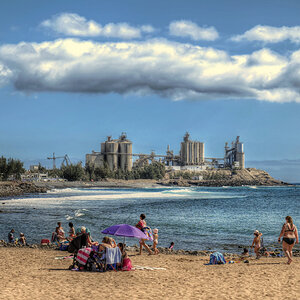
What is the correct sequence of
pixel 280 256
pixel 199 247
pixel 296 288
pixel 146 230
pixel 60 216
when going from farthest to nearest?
pixel 60 216
pixel 199 247
pixel 280 256
pixel 146 230
pixel 296 288

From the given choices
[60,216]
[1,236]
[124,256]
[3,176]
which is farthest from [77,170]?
[124,256]

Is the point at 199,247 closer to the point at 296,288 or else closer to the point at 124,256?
the point at 124,256

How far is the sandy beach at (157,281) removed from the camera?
35.3 ft

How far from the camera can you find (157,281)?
1253 cm

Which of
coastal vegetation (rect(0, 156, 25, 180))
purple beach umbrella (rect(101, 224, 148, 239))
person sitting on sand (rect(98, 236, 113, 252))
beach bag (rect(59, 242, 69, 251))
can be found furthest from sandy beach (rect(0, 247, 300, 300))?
coastal vegetation (rect(0, 156, 25, 180))

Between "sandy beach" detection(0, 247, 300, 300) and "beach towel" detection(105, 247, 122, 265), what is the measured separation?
0.46 metres

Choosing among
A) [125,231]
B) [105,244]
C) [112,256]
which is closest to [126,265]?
[112,256]

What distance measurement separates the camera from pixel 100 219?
34.4m

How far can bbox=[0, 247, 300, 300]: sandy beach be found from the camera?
423 inches

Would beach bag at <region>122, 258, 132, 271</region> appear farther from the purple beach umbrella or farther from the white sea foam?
the white sea foam

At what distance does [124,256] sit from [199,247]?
26.8ft

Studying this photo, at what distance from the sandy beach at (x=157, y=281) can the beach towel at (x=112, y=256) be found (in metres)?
0.46

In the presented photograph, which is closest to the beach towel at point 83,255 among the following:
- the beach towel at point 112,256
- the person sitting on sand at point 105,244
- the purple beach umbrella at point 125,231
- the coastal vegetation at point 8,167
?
the person sitting on sand at point 105,244

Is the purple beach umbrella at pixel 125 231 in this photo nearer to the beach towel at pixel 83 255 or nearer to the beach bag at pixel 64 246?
the beach towel at pixel 83 255
